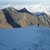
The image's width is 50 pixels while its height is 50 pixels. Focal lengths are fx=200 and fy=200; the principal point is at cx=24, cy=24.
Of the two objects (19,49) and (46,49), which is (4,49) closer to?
(19,49)

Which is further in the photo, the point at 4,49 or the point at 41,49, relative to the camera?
the point at 41,49

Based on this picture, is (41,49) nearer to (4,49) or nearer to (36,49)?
(36,49)

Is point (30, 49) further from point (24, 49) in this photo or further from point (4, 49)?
point (4, 49)

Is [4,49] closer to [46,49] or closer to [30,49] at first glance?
[30,49]

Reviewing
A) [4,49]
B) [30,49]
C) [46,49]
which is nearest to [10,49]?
[4,49]

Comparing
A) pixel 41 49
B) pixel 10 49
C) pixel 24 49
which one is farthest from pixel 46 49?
pixel 10 49

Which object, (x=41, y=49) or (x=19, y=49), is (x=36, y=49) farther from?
(x=19, y=49)

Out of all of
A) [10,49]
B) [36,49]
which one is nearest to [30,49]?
[36,49]
